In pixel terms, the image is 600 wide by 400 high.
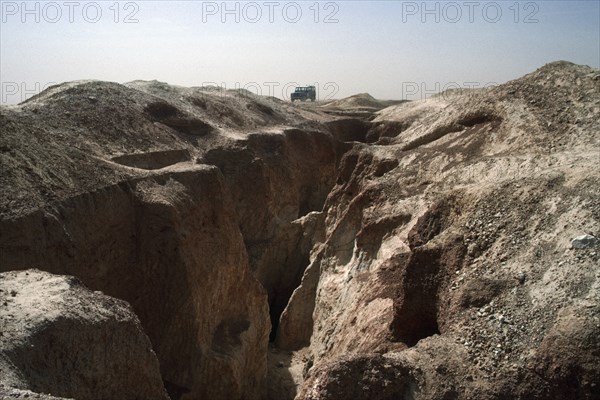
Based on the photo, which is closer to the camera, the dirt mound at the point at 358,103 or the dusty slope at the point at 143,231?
the dusty slope at the point at 143,231

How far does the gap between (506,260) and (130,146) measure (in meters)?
13.3

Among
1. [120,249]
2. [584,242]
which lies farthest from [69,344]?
[584,242]

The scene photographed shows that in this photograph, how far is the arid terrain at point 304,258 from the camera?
711 centimetres

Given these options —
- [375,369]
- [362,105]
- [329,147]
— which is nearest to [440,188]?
[375,369]

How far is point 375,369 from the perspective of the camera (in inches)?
284

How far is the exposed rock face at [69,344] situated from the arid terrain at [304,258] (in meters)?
0.03

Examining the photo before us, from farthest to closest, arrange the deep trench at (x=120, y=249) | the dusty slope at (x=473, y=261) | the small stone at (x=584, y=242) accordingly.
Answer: the deep trench at (x=120, y=249)
the small stone at (x=584, y=242)
the dusty slope at (x=473, y=261)

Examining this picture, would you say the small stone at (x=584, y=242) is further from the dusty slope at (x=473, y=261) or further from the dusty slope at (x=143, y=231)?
the dusty slope at (x=143, y=231)

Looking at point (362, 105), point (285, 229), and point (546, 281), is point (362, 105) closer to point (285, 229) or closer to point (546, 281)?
point (285, 229)

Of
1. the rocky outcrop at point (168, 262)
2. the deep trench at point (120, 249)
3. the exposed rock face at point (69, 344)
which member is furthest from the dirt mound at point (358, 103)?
the exposed rock face at point (69, 344)

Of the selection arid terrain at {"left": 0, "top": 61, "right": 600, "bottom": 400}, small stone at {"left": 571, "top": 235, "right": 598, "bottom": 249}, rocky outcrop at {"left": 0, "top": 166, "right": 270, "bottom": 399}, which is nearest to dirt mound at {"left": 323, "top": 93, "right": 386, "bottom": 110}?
arid terrain at {"left": 0, "top": 61, "right": 600, "bottom": 400}

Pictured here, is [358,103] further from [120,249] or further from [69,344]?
[69,344]

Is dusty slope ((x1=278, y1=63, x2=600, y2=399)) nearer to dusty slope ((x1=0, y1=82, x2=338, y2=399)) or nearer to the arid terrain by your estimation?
the arid terrain

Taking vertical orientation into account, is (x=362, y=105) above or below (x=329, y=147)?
above
